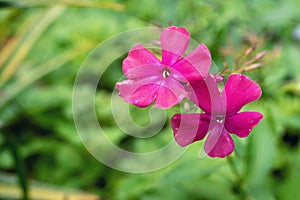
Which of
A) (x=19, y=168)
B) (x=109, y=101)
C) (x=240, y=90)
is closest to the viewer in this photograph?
(x=240, y=90)

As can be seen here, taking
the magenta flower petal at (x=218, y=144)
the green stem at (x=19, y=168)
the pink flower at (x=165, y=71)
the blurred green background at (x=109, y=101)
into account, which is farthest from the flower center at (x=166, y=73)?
the green stem at (x=19, y=168)

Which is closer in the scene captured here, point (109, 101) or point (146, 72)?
point (146, 72)

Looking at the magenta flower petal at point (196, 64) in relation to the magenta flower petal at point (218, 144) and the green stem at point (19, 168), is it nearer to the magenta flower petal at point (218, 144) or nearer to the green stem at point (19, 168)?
the magenta flower petal at point (218, 144)

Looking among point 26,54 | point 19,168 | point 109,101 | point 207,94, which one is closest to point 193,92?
point 207,94

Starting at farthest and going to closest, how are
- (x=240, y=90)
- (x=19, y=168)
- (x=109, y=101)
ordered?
(x=109, y=101), (x=19, y=168), (x=240, y=90)

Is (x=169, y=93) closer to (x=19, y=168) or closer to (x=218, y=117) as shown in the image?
(x=218, y=117)

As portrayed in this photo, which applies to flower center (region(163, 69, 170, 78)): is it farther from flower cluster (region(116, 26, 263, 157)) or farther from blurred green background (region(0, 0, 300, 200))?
blurred green background (region(0, 0, 300, 200))

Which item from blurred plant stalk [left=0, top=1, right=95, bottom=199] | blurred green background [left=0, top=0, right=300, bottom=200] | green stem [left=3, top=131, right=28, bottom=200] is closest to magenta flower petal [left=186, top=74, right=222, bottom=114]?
blurred green background [left=0, top=0, right=300, bottom=200]

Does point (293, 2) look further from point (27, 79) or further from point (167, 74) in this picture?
point (167, 74)
